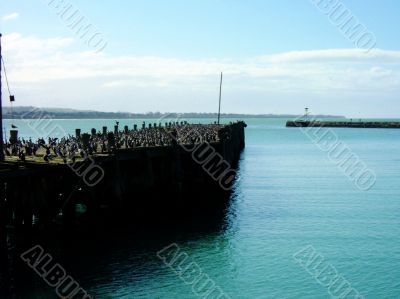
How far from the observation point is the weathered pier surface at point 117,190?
22078mm

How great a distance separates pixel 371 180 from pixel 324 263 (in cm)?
2869

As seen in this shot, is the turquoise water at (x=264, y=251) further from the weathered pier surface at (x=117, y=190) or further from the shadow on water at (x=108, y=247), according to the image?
the weathered pier surface at (x=117, y=190)

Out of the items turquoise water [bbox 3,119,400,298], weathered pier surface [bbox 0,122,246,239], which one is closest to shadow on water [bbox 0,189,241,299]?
turquoise water [bbox 3,119,400,298]

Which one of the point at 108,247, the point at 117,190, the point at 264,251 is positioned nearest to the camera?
the point at 108,247

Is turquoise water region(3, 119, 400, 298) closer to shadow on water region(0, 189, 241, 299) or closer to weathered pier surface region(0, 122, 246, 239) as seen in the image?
shadow on water region(0, 189, 241, 299)

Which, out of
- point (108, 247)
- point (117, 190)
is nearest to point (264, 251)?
point (108, 247)

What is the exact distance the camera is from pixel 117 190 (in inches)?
1094

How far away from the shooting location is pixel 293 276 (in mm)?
20750

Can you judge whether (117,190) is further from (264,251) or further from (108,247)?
(264,251)

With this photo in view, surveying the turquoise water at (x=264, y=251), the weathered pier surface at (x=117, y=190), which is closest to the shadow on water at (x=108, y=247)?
the turquoise water at (x=264, y=251)

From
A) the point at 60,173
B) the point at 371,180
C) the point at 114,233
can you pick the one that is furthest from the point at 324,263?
the point at 371,180

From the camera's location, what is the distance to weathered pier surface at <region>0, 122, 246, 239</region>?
72.4 feet

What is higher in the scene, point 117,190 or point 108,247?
point 117,190

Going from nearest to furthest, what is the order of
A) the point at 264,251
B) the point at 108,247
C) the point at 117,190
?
1. the point at 108,247
2. the point at 264,251
3. the point at 117,190
